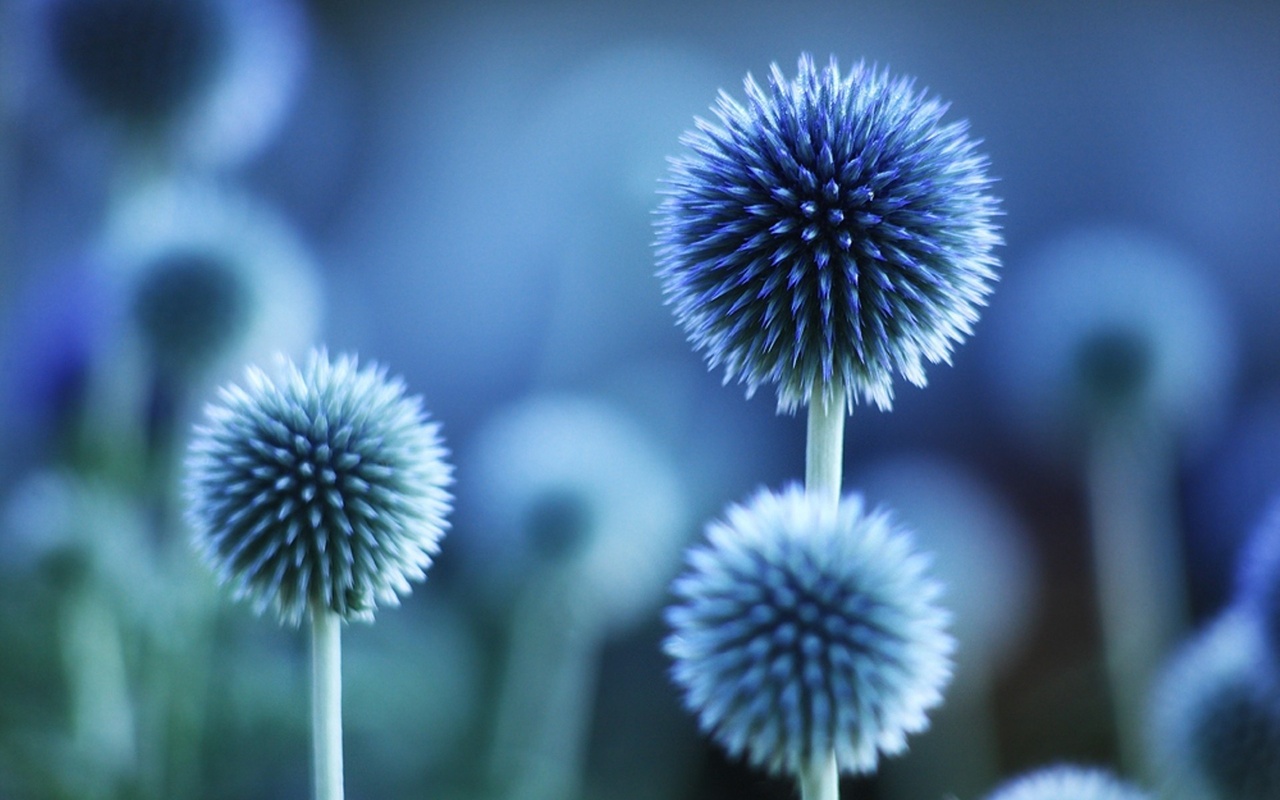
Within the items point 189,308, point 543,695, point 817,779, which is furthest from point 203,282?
point 817,779

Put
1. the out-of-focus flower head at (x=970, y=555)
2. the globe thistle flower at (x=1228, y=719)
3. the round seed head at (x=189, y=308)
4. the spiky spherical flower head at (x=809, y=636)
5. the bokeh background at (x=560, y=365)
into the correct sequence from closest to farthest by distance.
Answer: the spiky spherical flower head at (x=809, y=636) → the globe thistle flower at (x=1228, y=719) → the round seed head at (x=189, y=308) → the bokeh background at (x=560, y=365) → the out-of-focus flower head at (x=970, y=555)

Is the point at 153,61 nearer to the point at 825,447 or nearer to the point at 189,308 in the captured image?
the point at 189,308

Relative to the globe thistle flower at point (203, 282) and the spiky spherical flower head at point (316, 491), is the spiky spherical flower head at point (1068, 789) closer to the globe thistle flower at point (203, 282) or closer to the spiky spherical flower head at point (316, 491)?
the spiky spherical flower head at point (316, 491)

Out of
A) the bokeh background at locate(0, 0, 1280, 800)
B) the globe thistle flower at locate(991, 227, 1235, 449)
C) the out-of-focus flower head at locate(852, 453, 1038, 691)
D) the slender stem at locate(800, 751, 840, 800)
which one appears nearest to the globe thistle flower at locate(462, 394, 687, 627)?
the bokeh background at locate(0, 0, 1280, 800)

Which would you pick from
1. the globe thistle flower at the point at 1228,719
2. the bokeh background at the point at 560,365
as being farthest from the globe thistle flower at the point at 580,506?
the globe thistle flower at the point at 1228,719

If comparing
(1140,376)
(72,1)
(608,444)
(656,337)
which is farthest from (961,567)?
(72,1)
